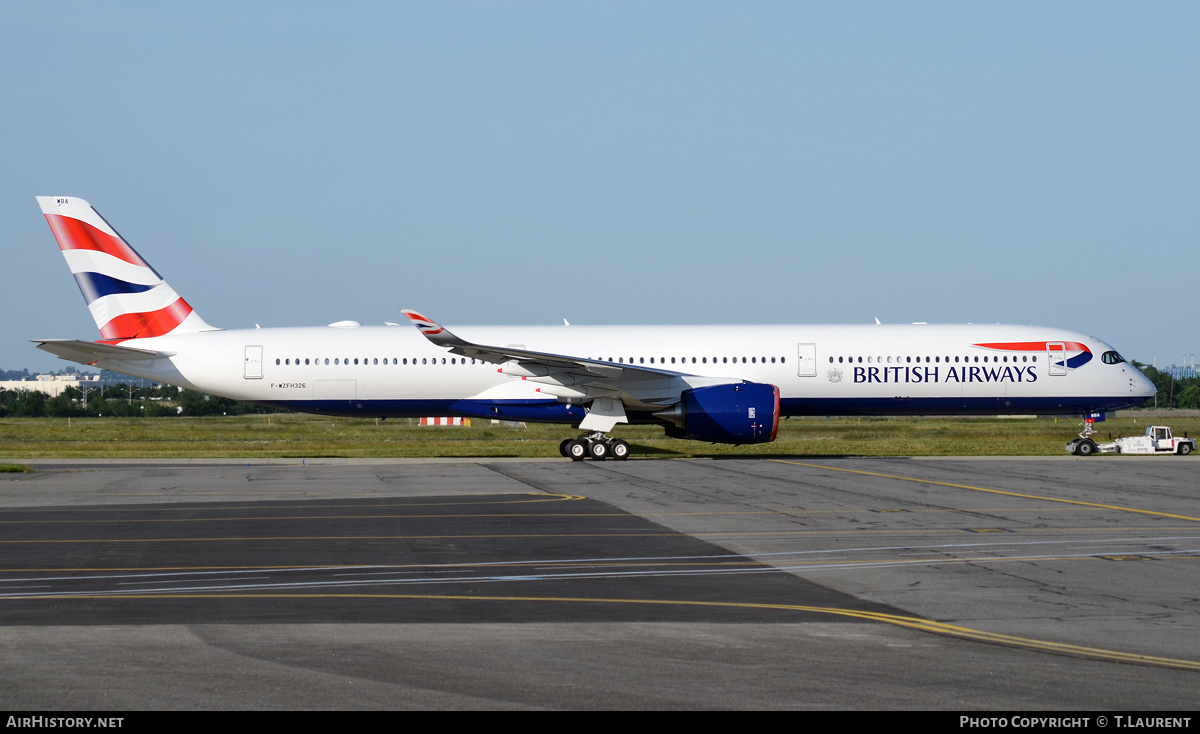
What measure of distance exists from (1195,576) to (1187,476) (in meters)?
15.6

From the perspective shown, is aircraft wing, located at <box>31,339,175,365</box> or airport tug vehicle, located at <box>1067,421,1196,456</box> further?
airport tug vehicle, located at <box>1067,421,1196,456</box>

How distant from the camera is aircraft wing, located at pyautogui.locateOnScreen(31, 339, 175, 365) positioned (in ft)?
101

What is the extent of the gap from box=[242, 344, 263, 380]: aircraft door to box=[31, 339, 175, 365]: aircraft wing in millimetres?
2424

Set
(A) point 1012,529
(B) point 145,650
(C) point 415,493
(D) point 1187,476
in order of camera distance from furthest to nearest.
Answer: (D) point 1187,476, (C) point 415,493, (A) point 1012,529, (B) point 145,650

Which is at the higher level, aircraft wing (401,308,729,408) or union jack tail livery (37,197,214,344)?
union jack tail livery (37,197,214,344)

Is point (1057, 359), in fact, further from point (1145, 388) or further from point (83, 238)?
point (83, 238)

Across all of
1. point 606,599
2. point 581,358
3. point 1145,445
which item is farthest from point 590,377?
point 606,599

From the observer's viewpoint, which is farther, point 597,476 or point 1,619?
point 597,476

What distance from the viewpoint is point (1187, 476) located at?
25453 mm

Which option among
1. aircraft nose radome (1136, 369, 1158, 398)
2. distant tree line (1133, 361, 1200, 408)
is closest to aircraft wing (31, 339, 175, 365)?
aircraft nose radome (1136, 369, 1158, 398)

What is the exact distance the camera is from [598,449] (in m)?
31.6

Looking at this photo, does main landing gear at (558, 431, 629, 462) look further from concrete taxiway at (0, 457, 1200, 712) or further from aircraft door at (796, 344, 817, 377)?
concrete taxiway at (0, 457, 1200, 712)
